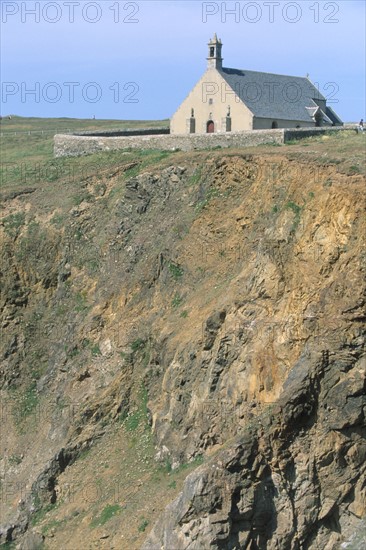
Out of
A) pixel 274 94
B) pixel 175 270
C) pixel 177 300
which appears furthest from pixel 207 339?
pixel 274 94

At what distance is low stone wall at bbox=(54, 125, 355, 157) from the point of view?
4719 cm

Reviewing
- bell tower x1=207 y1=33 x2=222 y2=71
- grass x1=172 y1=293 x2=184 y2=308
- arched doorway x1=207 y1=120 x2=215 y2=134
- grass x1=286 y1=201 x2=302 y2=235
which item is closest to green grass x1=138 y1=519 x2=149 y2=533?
grass x1=172 y1=293 x2=184 y2=308

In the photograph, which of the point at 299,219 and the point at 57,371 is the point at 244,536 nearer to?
the point at 299,219

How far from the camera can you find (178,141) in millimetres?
49594

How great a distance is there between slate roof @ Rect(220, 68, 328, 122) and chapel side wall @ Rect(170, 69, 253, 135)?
30 centimetres

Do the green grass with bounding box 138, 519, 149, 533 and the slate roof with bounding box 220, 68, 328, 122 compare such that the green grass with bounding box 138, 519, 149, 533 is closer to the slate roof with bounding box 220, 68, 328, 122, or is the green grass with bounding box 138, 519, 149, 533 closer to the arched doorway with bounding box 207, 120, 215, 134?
the slate roof with bounding box 220, 68, 328, 122

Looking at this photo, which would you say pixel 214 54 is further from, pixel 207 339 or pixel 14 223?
pixel 207 339

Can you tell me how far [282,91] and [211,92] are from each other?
4529 mm

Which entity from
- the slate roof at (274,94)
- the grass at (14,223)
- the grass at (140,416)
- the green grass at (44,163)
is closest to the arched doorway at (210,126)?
the slate roof at (274,94)

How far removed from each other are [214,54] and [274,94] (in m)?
3.72

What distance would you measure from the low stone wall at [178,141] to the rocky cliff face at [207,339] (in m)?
3.12

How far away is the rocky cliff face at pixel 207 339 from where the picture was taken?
1238 inches

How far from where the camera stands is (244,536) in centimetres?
3148

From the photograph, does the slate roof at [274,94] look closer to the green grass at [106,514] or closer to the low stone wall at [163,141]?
the low stone wall at [163,141]
